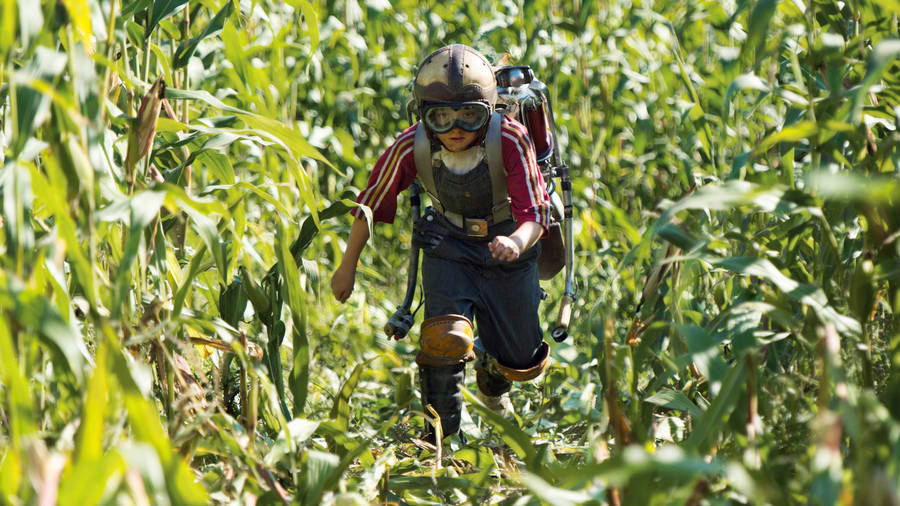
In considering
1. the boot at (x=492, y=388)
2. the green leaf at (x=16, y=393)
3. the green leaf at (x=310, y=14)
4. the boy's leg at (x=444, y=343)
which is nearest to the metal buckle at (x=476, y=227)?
the boy's leg at (x=444, y=343)

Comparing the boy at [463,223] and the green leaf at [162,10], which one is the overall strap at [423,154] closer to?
the boy at [463,223]

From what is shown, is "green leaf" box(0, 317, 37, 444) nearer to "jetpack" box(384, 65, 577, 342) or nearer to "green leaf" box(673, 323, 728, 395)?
"green leaf" box(673, 323, 728, 395)

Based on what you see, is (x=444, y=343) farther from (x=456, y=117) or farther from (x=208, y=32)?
(x=208, y=32)

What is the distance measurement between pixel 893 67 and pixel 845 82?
16cm

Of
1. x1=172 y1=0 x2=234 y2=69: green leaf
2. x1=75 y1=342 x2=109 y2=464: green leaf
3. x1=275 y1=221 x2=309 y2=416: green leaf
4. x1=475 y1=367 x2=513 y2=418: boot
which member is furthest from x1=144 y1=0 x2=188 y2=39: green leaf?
x1=475 y1=367 x2=513 y2=418: boot

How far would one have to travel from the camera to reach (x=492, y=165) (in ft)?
8.66

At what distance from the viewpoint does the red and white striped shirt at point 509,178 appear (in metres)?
2.61

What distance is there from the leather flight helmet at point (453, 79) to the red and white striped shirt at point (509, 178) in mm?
126

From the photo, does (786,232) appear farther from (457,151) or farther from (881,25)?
(457,151)

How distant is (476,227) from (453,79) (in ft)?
1.54

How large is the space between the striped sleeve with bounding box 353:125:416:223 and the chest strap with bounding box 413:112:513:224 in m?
0.03

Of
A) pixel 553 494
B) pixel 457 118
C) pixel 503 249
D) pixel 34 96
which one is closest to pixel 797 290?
pixel 553 494

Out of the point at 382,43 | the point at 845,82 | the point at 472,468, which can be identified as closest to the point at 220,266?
the point at 472,468

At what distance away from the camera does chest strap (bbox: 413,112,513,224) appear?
2.62 m
